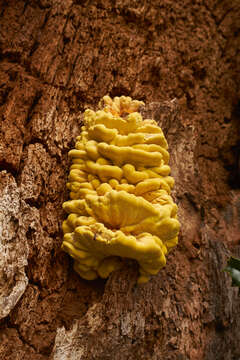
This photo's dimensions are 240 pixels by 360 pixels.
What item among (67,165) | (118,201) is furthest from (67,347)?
(67,165)

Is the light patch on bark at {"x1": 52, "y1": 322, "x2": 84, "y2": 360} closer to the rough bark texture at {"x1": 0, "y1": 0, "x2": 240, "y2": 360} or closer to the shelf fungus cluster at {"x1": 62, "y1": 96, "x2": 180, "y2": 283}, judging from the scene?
the rough bark texture at {"x1": 0, "y1": 0, "x2": 240, "y2": 360}

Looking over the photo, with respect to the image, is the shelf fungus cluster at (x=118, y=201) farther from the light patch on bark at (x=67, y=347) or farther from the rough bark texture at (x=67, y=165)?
the light patch on bark at (x=67, y=347)

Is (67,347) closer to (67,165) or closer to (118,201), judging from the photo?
(118,201)

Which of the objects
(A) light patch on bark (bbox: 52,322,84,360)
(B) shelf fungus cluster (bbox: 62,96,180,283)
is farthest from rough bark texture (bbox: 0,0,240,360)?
(B) shelf fungus cluster (bbox: 62,96,180,283)

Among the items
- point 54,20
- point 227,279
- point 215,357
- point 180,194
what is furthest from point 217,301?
point 54,20

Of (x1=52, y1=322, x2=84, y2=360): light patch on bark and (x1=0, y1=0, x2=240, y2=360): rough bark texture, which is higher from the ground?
(x1=0, y1=0, x2=240, y2=360): rough bark texture

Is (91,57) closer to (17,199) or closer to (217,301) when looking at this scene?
(17,199)

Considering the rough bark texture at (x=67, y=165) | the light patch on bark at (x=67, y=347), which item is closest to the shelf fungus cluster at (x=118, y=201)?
the rough bark texture at (x=67, y=165)
